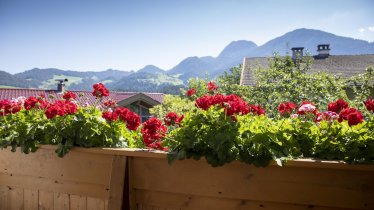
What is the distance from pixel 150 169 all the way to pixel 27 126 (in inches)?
34.5

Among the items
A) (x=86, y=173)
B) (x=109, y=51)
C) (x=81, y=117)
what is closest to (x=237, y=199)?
(x=86, y=173)

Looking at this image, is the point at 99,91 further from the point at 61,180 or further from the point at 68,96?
the point at 61,180

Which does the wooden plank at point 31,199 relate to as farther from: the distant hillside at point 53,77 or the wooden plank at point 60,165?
the distant hillside at point 53,77

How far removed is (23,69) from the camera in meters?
62.1

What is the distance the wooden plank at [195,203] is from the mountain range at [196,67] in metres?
59.9

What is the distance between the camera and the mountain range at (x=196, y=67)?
67688 millimetres

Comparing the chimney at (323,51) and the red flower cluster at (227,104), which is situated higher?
the chimney at (323,51)

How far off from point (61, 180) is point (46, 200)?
0.61 feet

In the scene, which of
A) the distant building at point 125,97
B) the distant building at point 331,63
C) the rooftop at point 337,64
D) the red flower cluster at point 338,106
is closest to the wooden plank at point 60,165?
the red flower cluster at point 338,106

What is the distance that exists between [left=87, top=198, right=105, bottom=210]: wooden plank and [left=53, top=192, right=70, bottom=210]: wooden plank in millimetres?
147

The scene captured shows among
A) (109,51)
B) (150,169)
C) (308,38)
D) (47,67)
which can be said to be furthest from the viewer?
(308,38)

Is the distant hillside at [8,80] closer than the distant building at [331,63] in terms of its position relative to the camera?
No

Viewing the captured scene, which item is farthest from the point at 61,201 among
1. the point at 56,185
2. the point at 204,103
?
the point at 204,103

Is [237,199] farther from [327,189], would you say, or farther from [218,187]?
[327,189]
